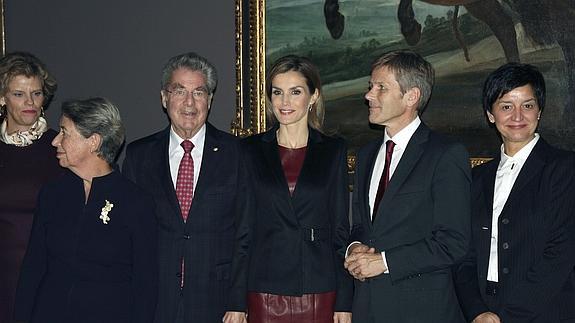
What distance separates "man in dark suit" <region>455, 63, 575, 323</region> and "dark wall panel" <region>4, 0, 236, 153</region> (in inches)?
71.5

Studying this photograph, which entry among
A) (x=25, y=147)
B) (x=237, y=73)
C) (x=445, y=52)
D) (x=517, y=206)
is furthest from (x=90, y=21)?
(x=517, y=206)

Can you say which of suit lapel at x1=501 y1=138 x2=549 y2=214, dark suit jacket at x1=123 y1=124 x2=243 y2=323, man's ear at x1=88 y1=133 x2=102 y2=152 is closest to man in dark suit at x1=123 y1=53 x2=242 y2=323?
dark suit jacket at x1=123 y1=124 x2=243 y2=323

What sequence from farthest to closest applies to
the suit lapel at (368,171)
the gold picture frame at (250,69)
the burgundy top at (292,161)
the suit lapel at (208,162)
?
Answer: 1. the gold picture frame at (250,69)
2. the suit lapel at (208,162)
3. the burgundy top at (292,161)
4. the suit lapel at (368,171)

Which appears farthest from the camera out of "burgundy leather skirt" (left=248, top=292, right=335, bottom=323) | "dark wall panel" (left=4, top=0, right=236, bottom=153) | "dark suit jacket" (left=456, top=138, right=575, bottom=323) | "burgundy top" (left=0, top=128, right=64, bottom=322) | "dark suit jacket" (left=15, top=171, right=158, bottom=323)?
"dark wall panel" (left=4, top=0, right=236, bottom=153)

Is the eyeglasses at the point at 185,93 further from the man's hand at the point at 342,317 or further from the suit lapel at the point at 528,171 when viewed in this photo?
the suit lapel at the point at 528,171

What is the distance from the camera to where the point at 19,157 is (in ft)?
12.7

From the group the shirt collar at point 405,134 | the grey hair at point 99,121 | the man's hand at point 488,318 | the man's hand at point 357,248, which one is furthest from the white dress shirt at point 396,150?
the grey hair at point 99,121

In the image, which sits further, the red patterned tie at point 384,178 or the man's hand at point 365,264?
the red patterned tie at point 384,178

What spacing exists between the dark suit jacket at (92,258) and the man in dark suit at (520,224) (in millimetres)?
1286

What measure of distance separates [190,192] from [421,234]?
110 centimetres

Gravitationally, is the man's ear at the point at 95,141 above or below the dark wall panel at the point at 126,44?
below

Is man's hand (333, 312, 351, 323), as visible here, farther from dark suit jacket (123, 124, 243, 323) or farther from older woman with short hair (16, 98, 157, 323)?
older woman with short hair (16, 98, 157, 323)

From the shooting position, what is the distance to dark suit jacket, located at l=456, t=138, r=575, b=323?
3.13m

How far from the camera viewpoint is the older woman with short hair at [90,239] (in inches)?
128
